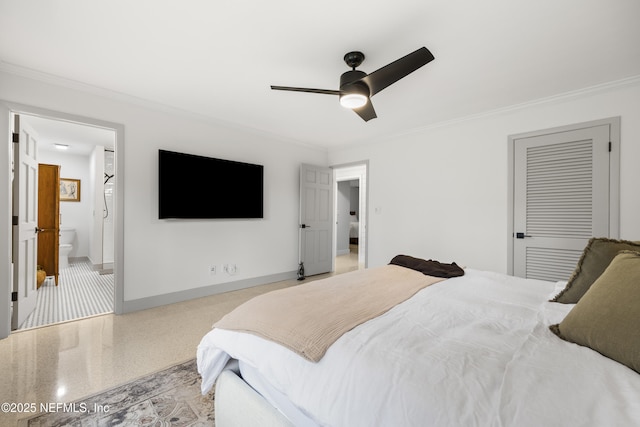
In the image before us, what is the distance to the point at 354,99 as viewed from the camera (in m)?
2.16

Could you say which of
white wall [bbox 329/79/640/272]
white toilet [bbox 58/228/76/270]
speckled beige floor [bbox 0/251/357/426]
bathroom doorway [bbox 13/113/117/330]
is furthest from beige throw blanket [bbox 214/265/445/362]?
white toilet [bbox 58/228/76/270]

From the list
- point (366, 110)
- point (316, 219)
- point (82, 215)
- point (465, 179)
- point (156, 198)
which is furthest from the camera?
point (82, 215)

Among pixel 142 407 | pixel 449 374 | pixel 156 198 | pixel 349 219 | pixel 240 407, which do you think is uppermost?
pixel 156 198

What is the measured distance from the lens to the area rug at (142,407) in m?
1.52

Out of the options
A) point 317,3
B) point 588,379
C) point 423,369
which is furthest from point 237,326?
point 317,3

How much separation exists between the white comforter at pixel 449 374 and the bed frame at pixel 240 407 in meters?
0.10

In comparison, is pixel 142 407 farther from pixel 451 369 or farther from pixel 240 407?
pixel 451 369

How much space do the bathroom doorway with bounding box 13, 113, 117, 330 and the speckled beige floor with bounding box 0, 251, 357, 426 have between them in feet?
1.99

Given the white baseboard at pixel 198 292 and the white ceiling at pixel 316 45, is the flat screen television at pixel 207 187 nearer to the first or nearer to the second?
the white ceiling at pixel 316 45

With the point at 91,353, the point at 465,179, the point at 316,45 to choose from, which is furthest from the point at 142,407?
the point at 465,179

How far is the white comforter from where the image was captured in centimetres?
71

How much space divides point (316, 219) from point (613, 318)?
4.29 metres

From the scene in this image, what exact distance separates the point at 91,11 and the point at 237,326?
2224mm

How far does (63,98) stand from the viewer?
2738 millimetres
